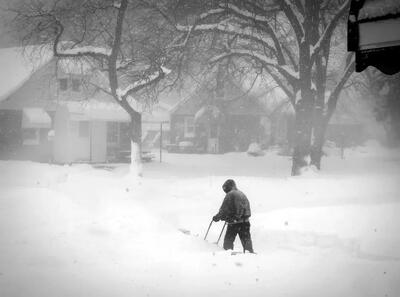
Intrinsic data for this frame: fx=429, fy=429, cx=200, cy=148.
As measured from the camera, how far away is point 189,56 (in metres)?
18.8

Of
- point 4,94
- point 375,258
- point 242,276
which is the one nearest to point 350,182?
point 375,258

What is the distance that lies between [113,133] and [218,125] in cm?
1044

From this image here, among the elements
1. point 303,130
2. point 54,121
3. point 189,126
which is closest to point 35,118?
point 54,121

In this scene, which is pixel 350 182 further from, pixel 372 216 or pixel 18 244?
pixel 18 244

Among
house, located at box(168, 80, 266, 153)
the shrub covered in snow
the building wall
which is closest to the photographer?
the building wall

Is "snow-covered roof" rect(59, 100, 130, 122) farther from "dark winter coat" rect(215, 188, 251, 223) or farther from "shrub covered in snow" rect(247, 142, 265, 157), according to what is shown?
"dark winter coat" rect(215, 188, 251, 223)

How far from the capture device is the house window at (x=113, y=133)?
29.5m

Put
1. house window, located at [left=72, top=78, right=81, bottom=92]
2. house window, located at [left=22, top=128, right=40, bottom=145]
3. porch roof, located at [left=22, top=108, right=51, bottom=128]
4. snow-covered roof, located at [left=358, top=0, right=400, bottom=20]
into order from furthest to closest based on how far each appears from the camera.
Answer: house window, located at [left=72, top=78, right=81, bottom=92]
house window, located at [left=22, top=128, right=40, bottom=145]
porch roof, located at [left=22, top=108, right=51, bottom=128]
snow-covered roof, located at [left=358, top=0, right=400, bottom=20]

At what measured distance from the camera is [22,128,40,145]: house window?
27312 mm

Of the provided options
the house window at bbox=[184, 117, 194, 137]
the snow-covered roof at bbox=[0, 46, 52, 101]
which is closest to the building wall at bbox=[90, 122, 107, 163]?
the snow-covered roof at bbox=[0, 46, 52, 101]

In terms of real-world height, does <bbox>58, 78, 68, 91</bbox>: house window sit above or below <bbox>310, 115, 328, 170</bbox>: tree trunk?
above

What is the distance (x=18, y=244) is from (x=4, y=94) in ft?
66.4

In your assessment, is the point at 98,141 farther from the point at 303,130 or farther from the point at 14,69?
the point at 303,130

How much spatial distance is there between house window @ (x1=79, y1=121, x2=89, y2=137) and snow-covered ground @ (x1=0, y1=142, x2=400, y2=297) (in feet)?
34.7
